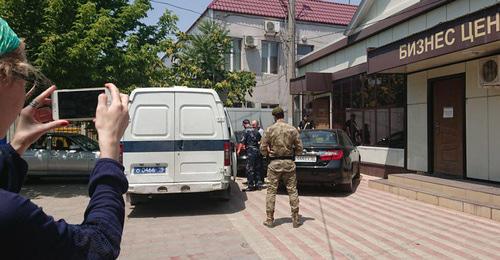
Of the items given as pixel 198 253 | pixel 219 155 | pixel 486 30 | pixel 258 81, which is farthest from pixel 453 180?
pixel 258 81

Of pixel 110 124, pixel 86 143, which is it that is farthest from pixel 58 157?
pixel 110 124

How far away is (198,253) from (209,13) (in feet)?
57.4

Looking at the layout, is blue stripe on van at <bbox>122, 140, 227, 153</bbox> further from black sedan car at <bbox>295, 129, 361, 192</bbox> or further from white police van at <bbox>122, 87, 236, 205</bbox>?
black sedan car at <bbox>295, 129, 361, 192</bbox>

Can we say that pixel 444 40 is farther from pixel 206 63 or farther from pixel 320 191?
pixel 206 63

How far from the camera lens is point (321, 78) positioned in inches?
635

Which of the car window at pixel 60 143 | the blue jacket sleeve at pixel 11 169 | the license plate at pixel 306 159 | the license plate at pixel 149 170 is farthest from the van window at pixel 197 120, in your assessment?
the blue jacket sleeve at pixel 11 169

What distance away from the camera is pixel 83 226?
4.43ft

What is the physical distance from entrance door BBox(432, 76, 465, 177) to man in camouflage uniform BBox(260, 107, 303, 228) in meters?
4.76

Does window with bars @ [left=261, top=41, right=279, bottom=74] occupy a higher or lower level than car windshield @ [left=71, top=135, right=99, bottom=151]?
higher

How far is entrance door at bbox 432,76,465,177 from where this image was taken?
9984mm

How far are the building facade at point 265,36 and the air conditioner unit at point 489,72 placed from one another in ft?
43.2

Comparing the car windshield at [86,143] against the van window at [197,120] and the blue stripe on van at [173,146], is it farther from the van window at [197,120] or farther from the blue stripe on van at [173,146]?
the van window at [197,120]

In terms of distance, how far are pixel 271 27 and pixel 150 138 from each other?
15557mm

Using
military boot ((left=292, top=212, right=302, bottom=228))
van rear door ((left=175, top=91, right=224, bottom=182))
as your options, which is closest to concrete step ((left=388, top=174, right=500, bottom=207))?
military boot ((left=292, top=212, right=302, bottom=228))
